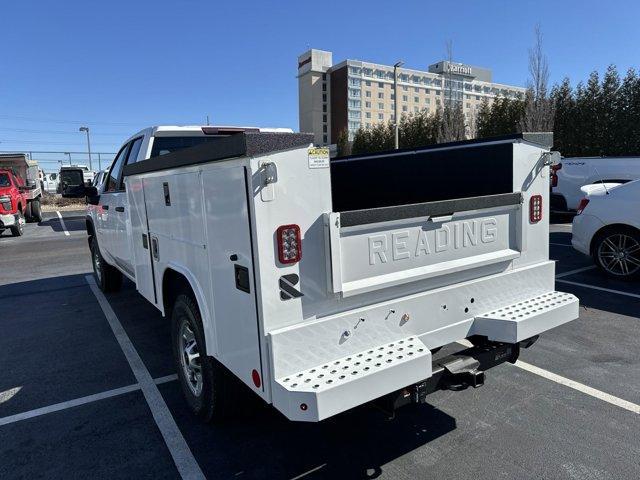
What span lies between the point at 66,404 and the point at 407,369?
9.48ft

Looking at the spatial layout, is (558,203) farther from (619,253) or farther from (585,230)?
(619,253)

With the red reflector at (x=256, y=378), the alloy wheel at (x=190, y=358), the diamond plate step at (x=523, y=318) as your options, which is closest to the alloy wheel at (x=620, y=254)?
the diamond plate step at (x=523, y=318)

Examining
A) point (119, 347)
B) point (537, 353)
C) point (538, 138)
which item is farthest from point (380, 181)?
point (119, 347)

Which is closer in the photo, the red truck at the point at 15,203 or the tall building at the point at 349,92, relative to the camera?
the red truck at the point at 15,203

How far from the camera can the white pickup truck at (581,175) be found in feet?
40.0

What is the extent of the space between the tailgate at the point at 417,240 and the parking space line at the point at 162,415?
1483 millimetres

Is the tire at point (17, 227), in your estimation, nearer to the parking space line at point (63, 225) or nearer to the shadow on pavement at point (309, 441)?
the parking space line at point (63, 225)

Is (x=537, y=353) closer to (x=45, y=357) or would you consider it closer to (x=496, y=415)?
(x=496, y=415)

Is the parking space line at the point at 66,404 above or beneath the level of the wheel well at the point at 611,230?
beneath

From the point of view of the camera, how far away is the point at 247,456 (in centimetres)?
292

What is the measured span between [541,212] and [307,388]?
227 centimetres

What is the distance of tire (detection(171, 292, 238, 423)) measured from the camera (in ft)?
9.87

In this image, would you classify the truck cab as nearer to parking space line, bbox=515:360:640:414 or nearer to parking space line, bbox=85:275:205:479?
parking space line, bbox=85:275:205:479

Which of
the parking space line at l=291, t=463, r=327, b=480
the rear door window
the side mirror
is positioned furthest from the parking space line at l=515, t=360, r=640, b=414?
the rear door window
